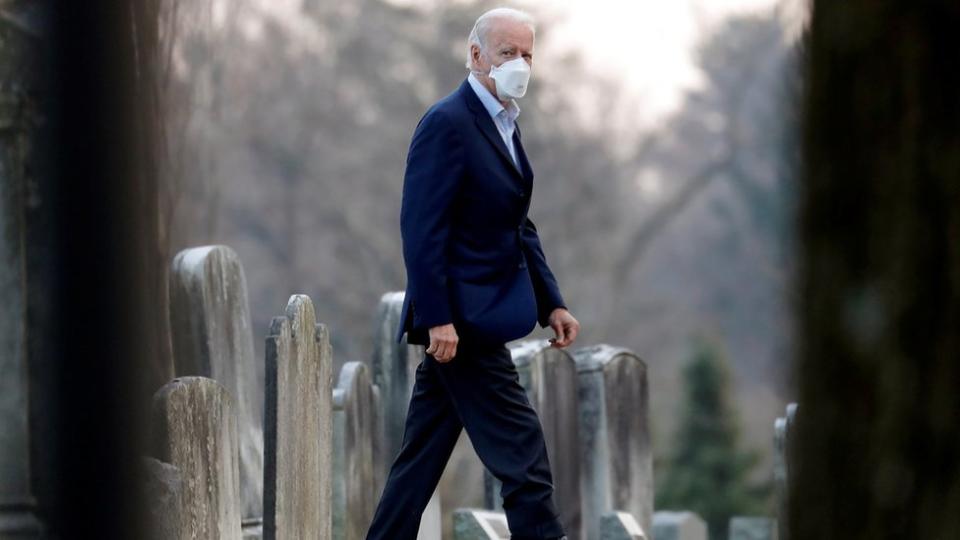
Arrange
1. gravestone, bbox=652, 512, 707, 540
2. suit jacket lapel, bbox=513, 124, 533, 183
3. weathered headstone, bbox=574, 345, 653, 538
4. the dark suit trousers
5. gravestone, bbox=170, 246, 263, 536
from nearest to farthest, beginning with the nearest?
the dark suit trousers → suit jacket lapel, bbox=513, 124, 533, 183 → gravestone, bbox=170, 246, 263, 536 → weathered headstone, bbox=574, 345, 653, 538 → gravestone, bbox=652, 512, 707, 540

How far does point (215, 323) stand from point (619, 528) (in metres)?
1.63

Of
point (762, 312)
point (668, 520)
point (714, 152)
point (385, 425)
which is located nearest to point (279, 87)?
point (714, 152)

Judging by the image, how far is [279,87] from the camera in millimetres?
29625

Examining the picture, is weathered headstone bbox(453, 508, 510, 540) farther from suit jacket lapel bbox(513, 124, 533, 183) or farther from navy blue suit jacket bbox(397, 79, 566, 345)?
suit jacket lapel bbox(513, 124, 533, 183)

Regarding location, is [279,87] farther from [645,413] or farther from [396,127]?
[645,413]

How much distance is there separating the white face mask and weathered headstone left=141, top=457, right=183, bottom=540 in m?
1.27

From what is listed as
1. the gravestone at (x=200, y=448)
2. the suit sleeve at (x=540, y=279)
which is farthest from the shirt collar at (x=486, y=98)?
the gravestone at (x=200, y=448)

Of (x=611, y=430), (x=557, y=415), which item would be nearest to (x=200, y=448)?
(x=557, y=415)

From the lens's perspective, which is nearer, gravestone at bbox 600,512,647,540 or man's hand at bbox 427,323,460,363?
man's hand at bbox 427,323,460,363

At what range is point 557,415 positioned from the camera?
737cm

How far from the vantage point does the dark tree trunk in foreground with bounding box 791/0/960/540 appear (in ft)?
8.25

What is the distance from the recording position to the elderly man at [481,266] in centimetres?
518

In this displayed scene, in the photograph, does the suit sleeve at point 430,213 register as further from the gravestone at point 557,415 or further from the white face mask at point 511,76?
the gravestone at point 557,415

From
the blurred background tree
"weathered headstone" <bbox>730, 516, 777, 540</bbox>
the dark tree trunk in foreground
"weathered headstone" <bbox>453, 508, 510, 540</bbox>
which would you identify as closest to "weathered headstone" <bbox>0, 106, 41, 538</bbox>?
"weathered headstone" <bbox>453, 508, 510, 540</bbox>
